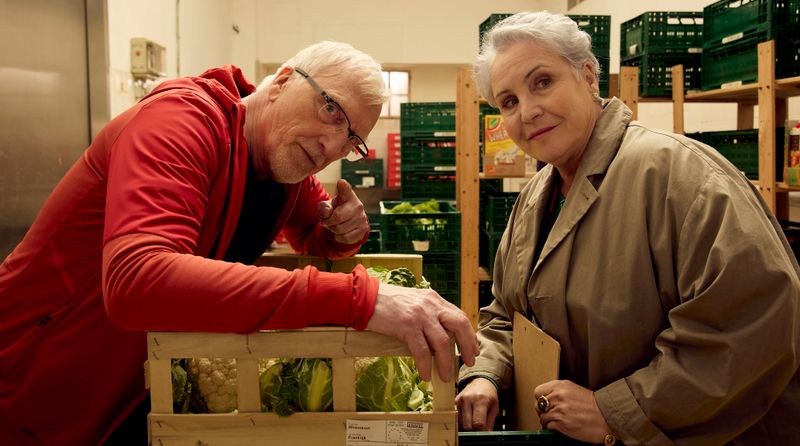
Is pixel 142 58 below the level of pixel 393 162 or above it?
above

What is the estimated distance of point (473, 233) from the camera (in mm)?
4750

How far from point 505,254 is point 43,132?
8.96ft

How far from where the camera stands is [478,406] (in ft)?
5.19

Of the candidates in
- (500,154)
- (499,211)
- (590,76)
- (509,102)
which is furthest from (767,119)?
(509,102)

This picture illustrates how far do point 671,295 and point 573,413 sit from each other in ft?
1.06

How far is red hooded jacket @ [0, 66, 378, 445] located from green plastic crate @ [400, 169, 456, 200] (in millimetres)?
4785

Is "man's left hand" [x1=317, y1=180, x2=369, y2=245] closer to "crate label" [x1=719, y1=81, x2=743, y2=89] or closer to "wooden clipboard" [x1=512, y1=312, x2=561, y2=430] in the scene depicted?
"wooden clipboard" [x1=512, y1=312, x2=561, y2=430]

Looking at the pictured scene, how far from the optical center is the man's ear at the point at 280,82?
1559 mm

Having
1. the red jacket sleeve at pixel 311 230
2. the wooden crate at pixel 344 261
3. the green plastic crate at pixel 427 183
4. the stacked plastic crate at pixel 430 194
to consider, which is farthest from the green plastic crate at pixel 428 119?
the wooden crate at pixel 344 261

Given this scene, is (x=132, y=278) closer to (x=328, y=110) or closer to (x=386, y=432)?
(x=386, y=432)

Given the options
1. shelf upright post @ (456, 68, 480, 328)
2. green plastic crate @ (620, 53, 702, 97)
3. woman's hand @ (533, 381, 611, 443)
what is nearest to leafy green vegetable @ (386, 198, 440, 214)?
shelf upright post @ (456, 68, 480, 328)

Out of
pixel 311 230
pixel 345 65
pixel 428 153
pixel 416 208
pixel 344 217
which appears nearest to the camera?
pixel 345 65

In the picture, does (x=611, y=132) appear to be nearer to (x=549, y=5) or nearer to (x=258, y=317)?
(x=258, y=317)

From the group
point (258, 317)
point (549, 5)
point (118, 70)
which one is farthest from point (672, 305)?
point (549, 5)
